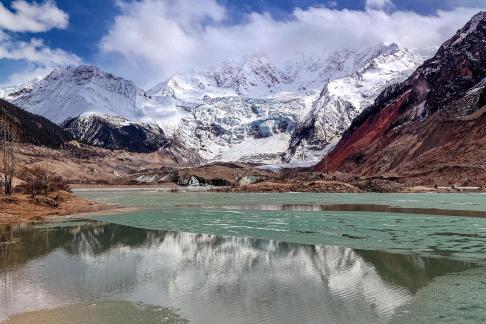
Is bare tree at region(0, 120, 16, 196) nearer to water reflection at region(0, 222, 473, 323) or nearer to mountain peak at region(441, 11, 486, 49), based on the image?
water reflection at region(0, 222, 473, 323)

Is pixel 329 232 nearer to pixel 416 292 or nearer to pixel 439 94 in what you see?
pixel 416 292

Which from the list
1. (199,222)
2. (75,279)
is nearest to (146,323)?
(75,279)

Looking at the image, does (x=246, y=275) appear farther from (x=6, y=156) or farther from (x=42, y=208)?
(x=6, y=156)

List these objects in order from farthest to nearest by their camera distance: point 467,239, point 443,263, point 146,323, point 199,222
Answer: point 199,222 < point 467,239 < point 443,263 < point 146,323

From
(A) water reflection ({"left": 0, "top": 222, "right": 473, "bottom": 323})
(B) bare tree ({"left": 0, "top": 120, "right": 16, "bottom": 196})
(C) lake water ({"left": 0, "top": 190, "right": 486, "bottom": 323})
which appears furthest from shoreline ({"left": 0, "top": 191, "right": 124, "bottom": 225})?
(A) water reflection ({"left": 0, "top": 222, "right": 473, "bottom": 323})

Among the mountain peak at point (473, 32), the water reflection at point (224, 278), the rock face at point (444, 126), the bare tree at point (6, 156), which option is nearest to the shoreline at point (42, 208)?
the bare tree at point (6, 156)
